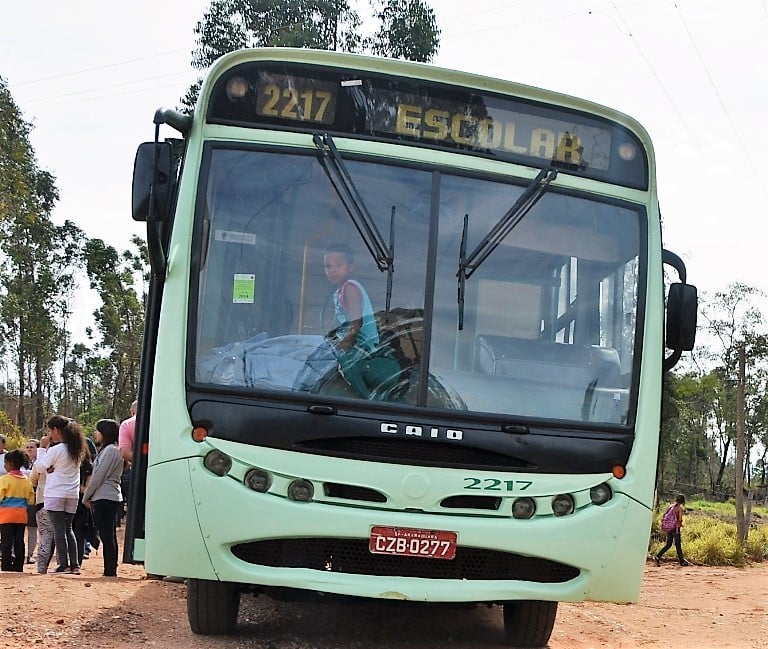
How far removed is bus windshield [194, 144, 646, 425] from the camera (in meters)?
5.43

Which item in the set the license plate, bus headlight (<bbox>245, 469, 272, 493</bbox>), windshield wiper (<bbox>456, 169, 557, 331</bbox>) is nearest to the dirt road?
the license plate

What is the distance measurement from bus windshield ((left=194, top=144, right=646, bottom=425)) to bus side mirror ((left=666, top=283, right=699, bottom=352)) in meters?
0.40

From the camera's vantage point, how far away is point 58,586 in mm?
7672

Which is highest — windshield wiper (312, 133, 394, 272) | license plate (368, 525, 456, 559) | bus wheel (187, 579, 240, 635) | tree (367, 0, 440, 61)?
tree (367, 0, 440, 61)

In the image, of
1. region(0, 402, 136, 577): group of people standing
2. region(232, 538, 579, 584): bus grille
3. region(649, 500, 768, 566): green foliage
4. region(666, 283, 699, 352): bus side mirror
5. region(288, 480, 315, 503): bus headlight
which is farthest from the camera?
region(649, 500, 768, 566): green foliage

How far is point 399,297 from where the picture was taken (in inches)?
218

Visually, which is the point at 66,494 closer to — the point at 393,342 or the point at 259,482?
the point at 259,482

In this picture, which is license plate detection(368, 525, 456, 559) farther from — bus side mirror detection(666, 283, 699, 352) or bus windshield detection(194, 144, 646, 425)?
bus side mirror detection(666, 283, 699, 352)

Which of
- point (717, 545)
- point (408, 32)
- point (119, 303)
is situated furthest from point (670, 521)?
point (119, 303)

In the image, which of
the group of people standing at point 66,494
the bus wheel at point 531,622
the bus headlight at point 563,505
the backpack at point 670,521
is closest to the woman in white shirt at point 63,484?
the group of people standing at point 66,494

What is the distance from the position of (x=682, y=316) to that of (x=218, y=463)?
9.00ft

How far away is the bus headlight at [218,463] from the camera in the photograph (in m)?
5.25

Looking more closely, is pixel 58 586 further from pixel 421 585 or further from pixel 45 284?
pixel 45 284

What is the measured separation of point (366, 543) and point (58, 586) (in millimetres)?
3331
